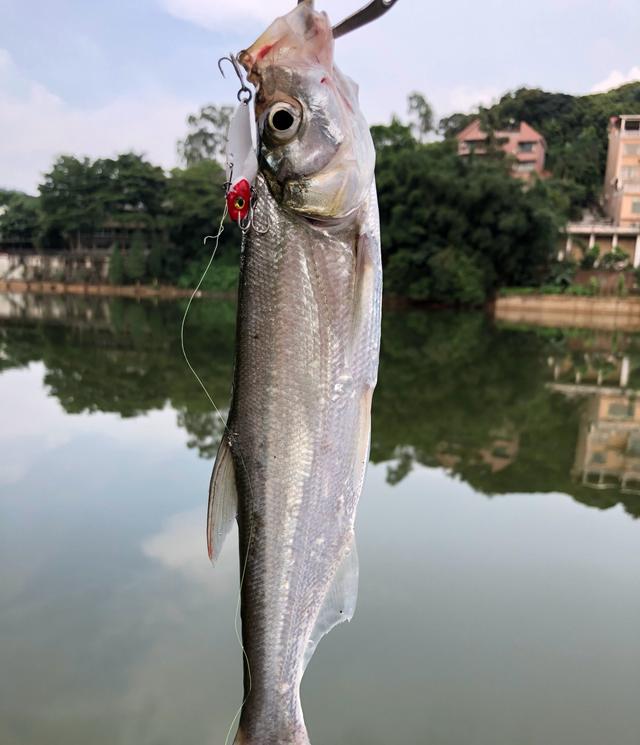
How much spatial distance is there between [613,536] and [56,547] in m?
4.36

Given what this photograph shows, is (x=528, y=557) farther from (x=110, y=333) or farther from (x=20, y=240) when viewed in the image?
(x=20, y=240)

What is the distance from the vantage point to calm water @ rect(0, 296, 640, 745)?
310cm

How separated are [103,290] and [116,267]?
2.77 m

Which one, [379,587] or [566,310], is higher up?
[566,310]

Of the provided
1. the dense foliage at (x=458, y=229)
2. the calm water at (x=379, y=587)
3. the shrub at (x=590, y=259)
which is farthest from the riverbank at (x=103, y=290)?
the calm water at (x=379, y=587)

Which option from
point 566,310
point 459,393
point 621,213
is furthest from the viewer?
point 621,213

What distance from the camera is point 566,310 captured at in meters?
27.8

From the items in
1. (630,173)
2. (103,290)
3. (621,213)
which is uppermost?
(630,173)

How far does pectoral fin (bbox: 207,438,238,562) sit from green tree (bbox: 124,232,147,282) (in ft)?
132

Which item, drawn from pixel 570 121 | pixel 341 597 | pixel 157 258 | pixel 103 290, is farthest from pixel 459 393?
pixel 570 121

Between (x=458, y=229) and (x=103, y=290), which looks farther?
(x=103, y=290)

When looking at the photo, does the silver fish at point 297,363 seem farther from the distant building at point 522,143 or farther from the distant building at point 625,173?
the distant building at point 522,143

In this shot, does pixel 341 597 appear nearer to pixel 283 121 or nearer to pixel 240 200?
pixel 240 200

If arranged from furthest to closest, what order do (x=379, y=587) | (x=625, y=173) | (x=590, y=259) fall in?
(x=625, y=173) < (x=590, y=259) < (x=379, y=587)
